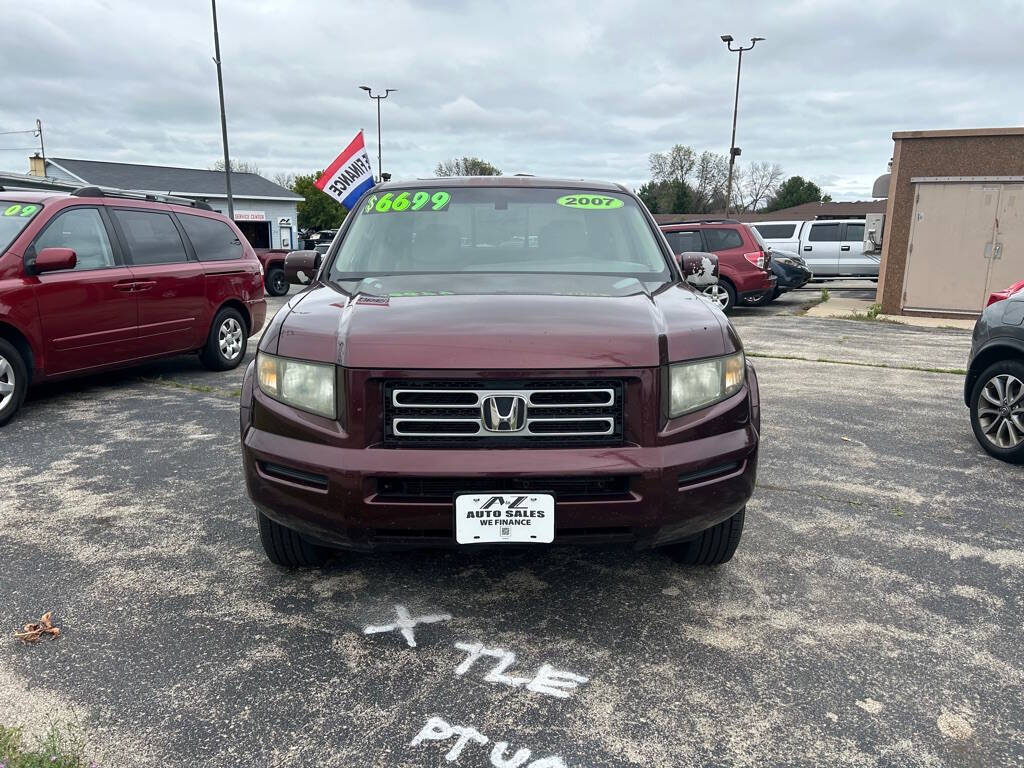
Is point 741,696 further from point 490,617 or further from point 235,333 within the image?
point 235,333

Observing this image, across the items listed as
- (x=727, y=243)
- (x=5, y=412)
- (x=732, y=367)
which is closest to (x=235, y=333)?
(x=5, y=412)

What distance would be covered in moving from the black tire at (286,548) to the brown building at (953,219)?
13.8 metres

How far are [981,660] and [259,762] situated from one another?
7.79ft

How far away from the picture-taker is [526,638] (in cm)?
272

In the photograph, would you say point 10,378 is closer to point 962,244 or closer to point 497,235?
point 497,235

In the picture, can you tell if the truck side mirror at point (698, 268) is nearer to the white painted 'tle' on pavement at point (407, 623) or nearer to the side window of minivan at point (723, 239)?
the white painted 'tle' on pavement at point (407, 623)

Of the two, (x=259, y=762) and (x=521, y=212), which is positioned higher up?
(x=521, y=212)

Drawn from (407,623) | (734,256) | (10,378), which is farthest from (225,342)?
(734,256)

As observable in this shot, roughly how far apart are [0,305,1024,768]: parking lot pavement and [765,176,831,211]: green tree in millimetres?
75630

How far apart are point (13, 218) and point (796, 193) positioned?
76.5 m

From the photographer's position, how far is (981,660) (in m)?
2.59

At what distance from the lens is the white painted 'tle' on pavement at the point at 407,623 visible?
8.99ft

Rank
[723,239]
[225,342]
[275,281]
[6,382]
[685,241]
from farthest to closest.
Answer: [275,281] < [685,241] < [723,239] < [225,342] < [6,382]

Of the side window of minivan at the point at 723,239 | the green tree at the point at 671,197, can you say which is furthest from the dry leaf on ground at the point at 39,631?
the green tree at the point at 671,197
